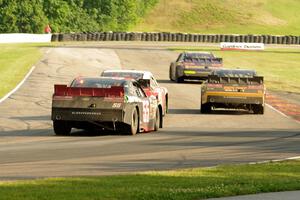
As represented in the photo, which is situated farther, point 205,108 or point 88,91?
point 205,108

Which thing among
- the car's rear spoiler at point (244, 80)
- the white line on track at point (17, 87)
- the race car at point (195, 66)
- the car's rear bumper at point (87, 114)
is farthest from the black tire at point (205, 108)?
the race car at point (195, 66)

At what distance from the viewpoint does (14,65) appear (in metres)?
54.0

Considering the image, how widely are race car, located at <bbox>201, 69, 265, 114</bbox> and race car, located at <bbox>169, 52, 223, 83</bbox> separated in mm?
11852

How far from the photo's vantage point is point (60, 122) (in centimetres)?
2241

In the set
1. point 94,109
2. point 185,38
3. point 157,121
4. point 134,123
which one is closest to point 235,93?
point 157,121

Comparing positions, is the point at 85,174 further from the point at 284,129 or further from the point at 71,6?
the point at 71,6

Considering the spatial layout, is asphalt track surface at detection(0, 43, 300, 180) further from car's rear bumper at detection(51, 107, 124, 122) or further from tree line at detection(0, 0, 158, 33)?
tree line at detection(0, 0, 158, 33)

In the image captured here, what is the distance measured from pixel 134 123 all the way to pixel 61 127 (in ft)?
5.28

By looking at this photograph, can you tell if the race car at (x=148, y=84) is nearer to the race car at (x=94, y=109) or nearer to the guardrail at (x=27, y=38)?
the race car at (x=94, y=109)

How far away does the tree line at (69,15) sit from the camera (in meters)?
117

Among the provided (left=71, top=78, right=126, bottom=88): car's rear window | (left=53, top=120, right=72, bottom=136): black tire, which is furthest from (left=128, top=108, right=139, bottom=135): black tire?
(left=53, top=120, right=72, bottom=136): black tire

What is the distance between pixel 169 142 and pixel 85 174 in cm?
673

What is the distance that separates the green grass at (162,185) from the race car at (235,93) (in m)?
16.0

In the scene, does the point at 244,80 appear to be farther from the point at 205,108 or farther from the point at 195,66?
the point at 195,66
